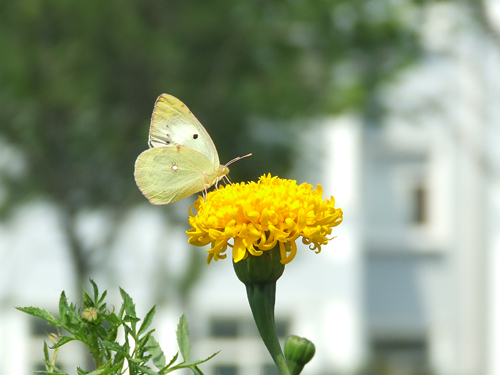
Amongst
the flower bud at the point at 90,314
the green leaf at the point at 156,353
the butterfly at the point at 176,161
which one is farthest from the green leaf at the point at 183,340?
the butterfly at the point at 176,161

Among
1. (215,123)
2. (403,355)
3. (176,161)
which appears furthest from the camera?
(403,355)

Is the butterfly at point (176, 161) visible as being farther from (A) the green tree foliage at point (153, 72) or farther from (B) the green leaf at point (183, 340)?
(A) the green tree foliage at point (153, 72)

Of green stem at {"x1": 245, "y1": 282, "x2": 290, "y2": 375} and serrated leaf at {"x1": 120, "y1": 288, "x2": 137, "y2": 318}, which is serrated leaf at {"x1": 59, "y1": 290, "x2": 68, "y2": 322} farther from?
green stem at {"x1": 245, "y1": 282, "x2": 290, "y2": 375}

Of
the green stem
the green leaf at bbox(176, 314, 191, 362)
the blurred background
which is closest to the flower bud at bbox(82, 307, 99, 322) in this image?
the green leaf at bbox(176, 314, 191, 362)

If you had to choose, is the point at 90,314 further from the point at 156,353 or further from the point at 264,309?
the point at 264,309

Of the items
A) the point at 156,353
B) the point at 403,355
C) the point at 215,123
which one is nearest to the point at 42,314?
the point at 156,353

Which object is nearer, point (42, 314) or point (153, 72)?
point (42, 314)
